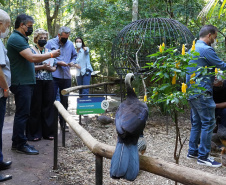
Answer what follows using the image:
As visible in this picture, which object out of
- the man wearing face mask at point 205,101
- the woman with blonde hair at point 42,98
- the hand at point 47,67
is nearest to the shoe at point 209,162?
the man wearing face mask at point 205,101

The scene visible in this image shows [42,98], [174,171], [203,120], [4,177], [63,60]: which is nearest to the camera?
[174,171]

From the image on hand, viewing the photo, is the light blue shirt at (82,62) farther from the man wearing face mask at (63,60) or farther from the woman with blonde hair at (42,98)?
the woman with blonde hair at (42,98)

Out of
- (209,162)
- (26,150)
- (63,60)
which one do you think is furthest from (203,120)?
(63,60)

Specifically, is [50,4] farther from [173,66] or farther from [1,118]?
[173,66]

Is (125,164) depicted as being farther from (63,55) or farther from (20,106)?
(63,55)

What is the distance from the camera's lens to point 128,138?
1.91 m

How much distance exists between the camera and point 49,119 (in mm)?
4770

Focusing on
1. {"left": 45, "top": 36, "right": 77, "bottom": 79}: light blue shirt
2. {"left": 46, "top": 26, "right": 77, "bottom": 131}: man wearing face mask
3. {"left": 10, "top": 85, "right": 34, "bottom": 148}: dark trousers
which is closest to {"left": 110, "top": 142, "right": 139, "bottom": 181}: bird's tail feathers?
{"left": 10, "top": 85, "right": 34, "bottom": 148}: dark trousers

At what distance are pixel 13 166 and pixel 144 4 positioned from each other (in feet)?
18.2

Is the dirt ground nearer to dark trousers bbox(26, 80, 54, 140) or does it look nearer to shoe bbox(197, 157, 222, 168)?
shoe bbox(197, 157, 222, 168)

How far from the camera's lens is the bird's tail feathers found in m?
1.64

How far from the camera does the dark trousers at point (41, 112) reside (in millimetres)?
4543

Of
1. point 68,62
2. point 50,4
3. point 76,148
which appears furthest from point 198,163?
point 50,4

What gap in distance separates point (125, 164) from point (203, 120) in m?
2.38
